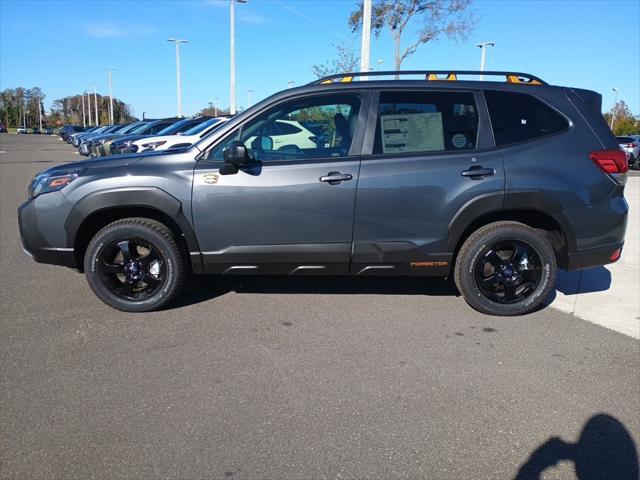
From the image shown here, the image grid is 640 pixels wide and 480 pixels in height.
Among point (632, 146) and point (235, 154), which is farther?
point (632, 146)

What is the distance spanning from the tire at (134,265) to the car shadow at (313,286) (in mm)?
383

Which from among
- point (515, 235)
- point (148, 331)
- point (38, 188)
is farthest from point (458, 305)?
point (38, 188)

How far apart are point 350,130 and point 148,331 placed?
2349 millimetres

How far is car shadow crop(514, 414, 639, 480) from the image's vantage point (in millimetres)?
2480

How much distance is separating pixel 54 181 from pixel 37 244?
0.56m

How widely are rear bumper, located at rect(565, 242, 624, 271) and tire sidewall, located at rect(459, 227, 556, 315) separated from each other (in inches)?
6.4

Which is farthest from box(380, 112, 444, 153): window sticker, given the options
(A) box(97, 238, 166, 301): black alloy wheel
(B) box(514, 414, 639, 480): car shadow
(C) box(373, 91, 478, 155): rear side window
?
(B) box(514, 414, 639, 480): car shadow

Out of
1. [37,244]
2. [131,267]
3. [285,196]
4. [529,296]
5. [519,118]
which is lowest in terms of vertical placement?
[529,296]

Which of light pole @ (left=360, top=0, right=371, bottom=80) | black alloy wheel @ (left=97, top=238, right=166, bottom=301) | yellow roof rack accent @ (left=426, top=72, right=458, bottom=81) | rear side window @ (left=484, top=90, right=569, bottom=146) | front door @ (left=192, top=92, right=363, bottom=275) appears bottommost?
black alloy wheel @ (left=97, top=238, right=166, bottom=301)

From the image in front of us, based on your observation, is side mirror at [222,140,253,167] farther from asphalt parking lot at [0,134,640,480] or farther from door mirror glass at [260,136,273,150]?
asphalt parking lot at [0,134,640,480]

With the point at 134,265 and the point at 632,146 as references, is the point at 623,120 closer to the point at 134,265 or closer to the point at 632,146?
the point at 632,146

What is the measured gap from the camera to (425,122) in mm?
4375

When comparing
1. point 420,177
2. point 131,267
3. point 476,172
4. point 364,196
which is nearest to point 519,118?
point 476,172

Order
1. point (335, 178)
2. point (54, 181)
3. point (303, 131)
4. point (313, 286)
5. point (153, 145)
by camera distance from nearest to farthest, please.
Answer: point (335, 178), point (54, 181), point (303, 131), point (313, 286), point (153, 145)
